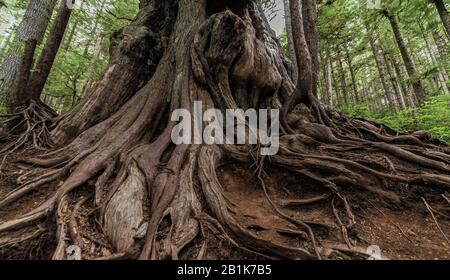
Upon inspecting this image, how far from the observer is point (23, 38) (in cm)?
501

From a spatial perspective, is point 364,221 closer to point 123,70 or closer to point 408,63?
point 123,70

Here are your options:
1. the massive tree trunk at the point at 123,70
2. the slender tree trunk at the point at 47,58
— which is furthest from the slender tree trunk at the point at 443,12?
the slender tree trunk at the point at 47,58

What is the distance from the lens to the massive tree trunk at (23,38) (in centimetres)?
481

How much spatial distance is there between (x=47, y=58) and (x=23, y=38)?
644 mm

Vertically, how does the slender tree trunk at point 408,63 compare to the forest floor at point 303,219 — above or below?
above

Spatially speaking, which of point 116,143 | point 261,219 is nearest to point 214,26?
point 116,143

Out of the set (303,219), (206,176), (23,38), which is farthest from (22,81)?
(303,219)

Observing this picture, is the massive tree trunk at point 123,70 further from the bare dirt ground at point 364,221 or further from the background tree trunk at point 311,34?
the background tree trunk at point 311,34

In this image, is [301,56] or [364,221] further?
[301,56]

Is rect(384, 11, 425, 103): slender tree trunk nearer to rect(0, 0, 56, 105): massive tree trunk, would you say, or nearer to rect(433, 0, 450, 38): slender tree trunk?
rect(433, 0, 450, 38): slender tree trunk

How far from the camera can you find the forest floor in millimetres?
1950

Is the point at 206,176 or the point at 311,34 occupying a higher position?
the point at 311,34

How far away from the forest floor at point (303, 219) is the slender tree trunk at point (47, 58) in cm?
276

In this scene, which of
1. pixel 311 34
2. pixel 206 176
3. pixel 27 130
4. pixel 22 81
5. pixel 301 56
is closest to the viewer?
pixel 206 176
